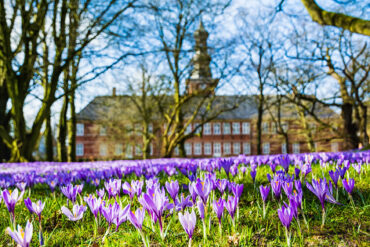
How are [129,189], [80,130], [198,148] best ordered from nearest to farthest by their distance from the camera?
1. [129,189]
2. [198,148]
3. [80,130]

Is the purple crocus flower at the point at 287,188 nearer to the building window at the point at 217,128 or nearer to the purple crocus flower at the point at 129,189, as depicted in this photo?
the purple crocus flower at the point at 129,189

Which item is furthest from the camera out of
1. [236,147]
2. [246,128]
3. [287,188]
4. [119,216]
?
[246,128]

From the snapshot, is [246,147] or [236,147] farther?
[236,147]

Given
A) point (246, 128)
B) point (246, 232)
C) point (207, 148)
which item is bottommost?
point (207, 148)

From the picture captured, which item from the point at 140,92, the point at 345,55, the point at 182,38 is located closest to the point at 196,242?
the point at 182,38

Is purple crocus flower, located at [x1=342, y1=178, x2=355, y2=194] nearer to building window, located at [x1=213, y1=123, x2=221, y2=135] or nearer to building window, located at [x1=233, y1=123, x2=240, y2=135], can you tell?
building window, located at [x1=213, y1=123, x2=221, y2=135]

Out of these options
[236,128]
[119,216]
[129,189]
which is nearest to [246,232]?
[119,216]

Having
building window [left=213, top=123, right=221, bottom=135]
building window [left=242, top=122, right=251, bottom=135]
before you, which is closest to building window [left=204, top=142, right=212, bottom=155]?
building window [left=213, top=123, right=221, bottom=135]

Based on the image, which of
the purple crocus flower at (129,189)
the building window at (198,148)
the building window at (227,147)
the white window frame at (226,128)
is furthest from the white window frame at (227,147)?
the purple crocus flower at (129,189)

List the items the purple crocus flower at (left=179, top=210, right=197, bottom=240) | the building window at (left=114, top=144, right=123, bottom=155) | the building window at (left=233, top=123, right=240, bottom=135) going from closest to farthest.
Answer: the purple crocus flower at (left=179, top=210, right=197, bottom=240) → the building window at (left=114, top=144, right=123, bottom=155) → the building window at (left=233, top=123, right=240, bottom=135)

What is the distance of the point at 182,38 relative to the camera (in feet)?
60.9

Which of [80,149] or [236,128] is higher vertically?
[236,128]

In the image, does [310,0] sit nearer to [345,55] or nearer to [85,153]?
[345,55]

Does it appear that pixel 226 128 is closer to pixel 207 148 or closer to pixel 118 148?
pixel 207 148
